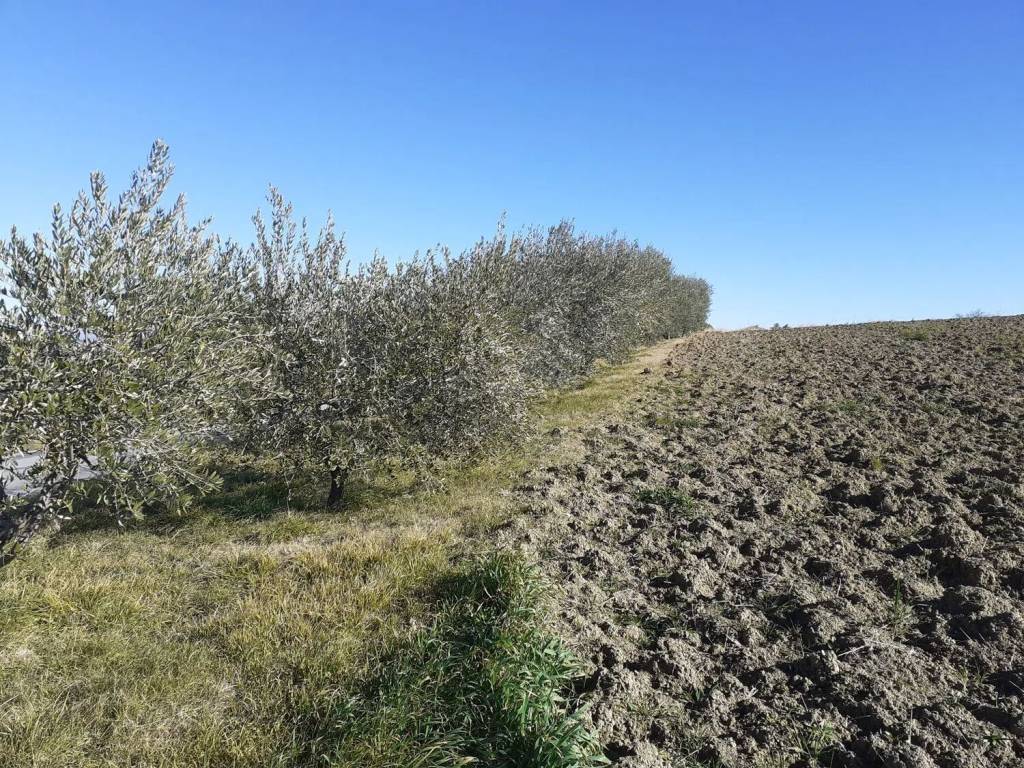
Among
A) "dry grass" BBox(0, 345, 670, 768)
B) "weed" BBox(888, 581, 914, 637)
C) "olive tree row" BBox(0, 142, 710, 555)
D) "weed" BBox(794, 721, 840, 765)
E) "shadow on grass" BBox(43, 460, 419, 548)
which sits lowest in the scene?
"weed" BBox(794, 721, 840, 765)

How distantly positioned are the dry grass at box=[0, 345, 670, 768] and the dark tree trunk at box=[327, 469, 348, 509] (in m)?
0.49

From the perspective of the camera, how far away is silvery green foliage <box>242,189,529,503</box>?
31.7 ft

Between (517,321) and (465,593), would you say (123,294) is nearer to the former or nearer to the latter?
(465,593)

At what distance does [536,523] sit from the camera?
918 centimetres

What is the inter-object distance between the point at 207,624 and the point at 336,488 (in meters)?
5.04

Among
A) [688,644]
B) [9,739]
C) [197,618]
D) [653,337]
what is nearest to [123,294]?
[197,618]

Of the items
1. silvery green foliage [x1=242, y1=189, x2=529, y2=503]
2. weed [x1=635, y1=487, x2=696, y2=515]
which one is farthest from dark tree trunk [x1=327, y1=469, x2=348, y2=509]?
weed [x1=635, y1=487, x2=696, y2=515]

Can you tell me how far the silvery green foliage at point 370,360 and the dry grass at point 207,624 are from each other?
140 cm

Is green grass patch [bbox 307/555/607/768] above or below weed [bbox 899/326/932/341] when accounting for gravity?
below

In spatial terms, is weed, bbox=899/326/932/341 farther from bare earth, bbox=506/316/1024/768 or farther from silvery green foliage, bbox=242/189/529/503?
silvery green foliage, bbox=242/189/529/503

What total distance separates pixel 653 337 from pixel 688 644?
42.0 meters

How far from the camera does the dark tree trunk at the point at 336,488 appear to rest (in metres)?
10.8

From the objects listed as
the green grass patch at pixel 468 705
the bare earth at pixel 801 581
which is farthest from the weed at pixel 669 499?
the green grass patch at pixel 468 705

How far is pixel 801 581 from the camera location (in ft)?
23.1
